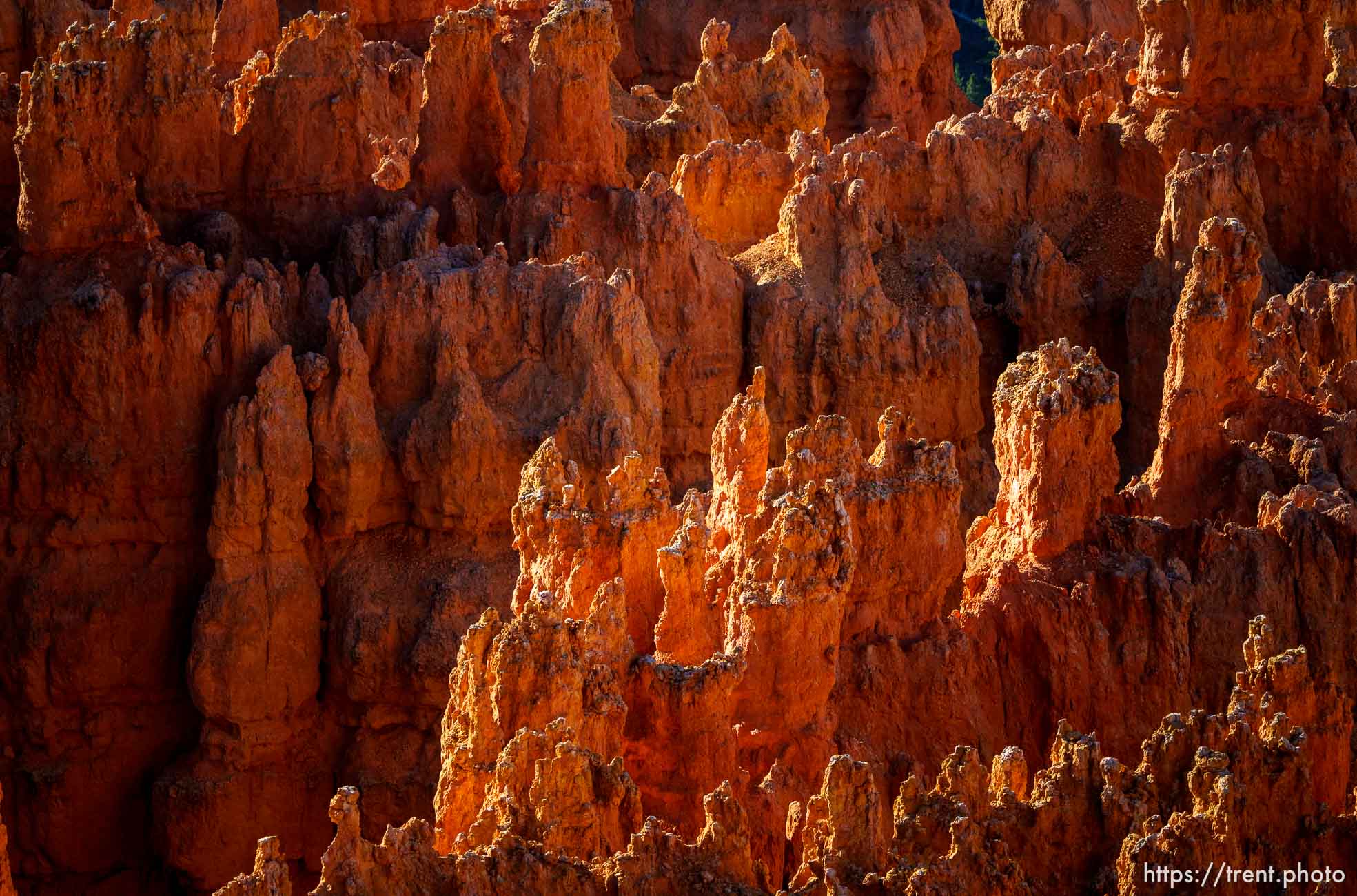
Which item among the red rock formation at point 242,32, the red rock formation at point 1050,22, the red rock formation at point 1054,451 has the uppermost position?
the red rock formation at point 1050,22

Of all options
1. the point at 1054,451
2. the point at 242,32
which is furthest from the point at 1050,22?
the point at 1054,451

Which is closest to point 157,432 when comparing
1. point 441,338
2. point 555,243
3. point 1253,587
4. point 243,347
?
point 243,347

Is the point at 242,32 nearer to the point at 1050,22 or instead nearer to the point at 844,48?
the point at 844,48

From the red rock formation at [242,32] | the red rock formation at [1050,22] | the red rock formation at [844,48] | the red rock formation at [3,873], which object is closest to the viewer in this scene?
the red rock formation at [3,873]

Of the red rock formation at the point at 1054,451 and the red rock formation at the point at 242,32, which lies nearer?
the red rock formation at the point at 1054,451

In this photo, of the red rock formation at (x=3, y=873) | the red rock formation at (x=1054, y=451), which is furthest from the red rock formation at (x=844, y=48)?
the red rock formation at (x=3, y=873)

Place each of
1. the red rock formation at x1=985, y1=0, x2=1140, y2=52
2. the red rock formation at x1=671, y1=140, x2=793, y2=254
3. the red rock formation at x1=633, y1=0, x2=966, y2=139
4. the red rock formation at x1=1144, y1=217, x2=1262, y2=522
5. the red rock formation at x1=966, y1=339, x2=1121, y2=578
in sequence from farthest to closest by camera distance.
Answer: the red rock formation at x1=985, y1=0, x2=1140, y2=52 < the red rock formation at x1=633, y1=0, x2=966, y2=139 < the red rock formation at x1=671, y1=140, x2=793, y2=254 < the red rock formation at x1=1144, y1=217, x2=1262, y2=522 < the red rock formation at x1=966, y1=339, x2=1121, y2=578

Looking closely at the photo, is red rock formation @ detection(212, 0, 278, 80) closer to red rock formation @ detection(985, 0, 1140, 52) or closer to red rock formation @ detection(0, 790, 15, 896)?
red rock formation @ detection(985, 0, 1140, 52)

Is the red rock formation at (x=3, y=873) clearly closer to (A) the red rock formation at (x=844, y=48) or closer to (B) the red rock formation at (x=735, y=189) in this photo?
(B) the red rock formation at (x=735, y=189)

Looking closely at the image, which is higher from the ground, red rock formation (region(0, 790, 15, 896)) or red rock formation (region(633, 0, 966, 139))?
red rock formation (region(633, 0, 966, 139))

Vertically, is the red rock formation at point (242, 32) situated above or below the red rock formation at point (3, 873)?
above

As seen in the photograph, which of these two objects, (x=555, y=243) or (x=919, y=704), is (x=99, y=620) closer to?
(x=555, y=243)

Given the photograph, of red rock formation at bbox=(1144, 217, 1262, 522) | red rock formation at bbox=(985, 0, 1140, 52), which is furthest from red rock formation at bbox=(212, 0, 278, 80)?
red rock formation at bbox=(985, 0, 1140, 52)

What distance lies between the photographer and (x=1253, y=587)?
60.1 feet
